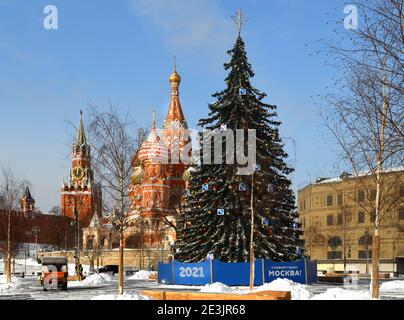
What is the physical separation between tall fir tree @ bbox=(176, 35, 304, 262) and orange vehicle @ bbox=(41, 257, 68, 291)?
27.1ft

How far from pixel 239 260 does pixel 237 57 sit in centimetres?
1403

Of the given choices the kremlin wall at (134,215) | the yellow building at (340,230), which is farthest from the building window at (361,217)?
the kremlin wall at (134,215)

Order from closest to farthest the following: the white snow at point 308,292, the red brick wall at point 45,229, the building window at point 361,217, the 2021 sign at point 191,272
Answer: the white snow at point 308,292 → the 2021 sign at point 191,272 → the building window at point 361,217 → the red brick wall at point 45,229

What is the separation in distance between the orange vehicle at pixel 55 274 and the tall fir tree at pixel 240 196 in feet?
27.1

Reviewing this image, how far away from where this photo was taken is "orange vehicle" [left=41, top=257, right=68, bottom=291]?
3591cm

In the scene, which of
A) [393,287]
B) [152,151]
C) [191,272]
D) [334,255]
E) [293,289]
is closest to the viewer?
[293,289]

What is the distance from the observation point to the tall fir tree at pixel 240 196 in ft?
125

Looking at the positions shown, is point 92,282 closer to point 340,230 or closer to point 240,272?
point 240,272

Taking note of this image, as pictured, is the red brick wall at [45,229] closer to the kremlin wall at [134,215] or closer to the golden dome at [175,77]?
the kremlin wall at [134,215]

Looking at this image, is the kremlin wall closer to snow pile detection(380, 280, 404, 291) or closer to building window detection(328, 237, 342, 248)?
snow pile detection(380, 280, 404, 291)

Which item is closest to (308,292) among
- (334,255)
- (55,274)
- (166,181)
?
(55,274)

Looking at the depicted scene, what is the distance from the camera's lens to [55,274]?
36125 millimetres

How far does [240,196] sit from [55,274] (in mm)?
12518
